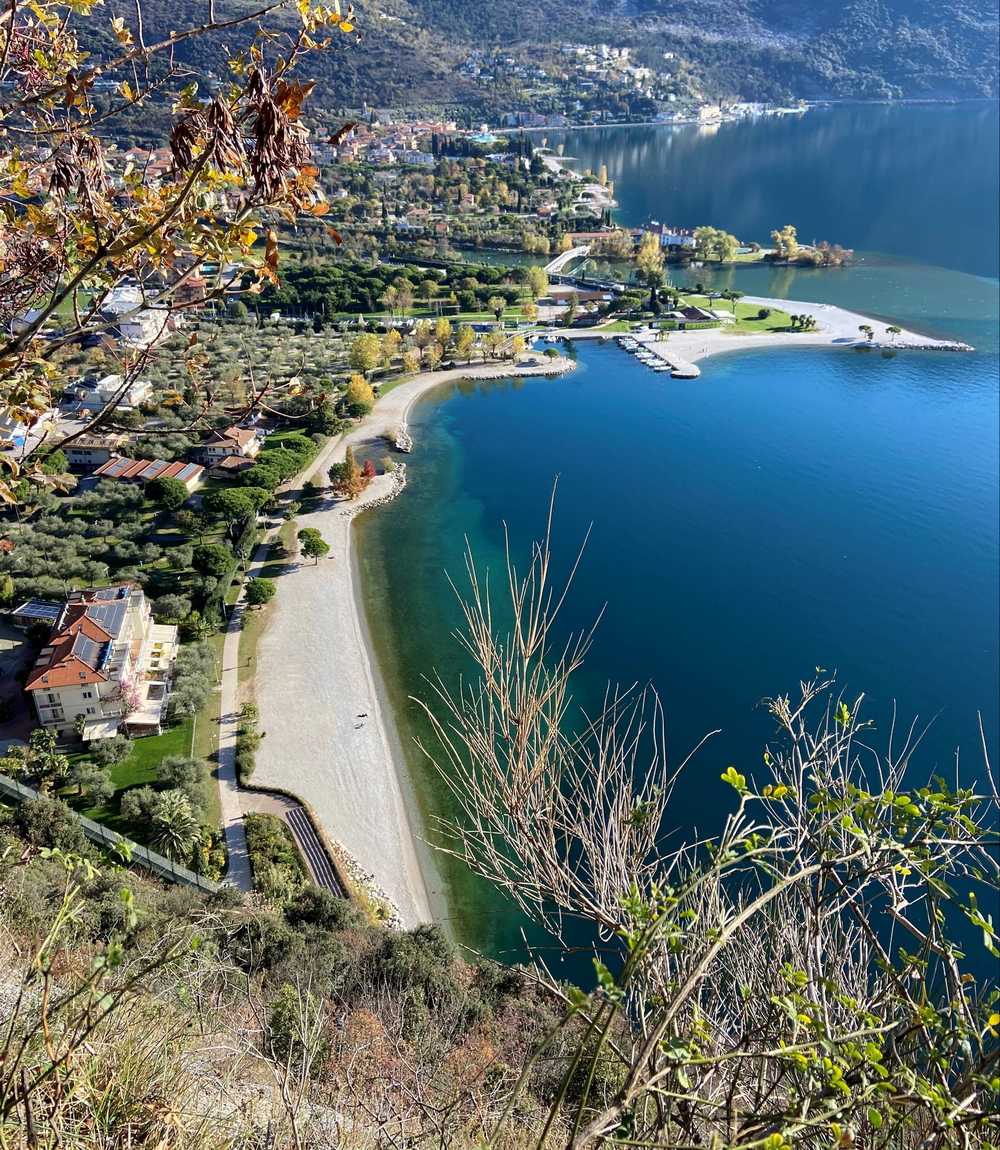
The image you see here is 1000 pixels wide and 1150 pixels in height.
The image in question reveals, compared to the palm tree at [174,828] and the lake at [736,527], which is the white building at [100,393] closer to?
the lake at [736,527]

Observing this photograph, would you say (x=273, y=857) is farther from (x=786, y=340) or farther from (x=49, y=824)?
(x=786, y=340)

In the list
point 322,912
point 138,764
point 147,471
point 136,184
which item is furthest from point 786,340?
point 136,184

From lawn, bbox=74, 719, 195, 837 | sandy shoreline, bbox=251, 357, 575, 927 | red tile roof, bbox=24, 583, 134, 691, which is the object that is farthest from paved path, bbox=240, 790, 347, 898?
red tile roof, bbox=24, 583, 134, 691

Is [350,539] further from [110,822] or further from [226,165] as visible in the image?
[226,165]

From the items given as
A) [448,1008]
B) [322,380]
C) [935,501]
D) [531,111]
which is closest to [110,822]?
[448,1008]

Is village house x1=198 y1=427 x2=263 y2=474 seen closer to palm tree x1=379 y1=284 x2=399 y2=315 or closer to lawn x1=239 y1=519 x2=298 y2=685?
lawn x1=239 y1=519 x2=298 y2=685

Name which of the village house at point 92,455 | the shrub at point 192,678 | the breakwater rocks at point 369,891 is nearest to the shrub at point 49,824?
the shrub at point 192,678
